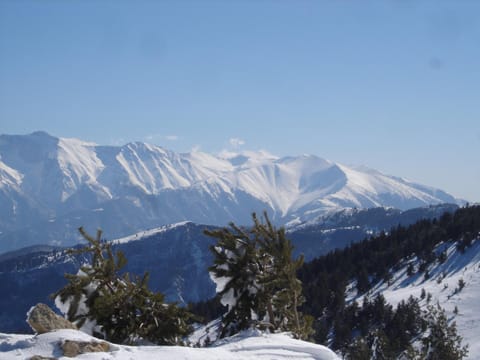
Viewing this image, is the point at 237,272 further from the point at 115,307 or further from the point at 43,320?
the point at 43,320

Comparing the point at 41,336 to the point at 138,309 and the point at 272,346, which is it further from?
the point at 272,346

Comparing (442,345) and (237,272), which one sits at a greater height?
(237,272)

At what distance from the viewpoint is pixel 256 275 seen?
15.8 metres

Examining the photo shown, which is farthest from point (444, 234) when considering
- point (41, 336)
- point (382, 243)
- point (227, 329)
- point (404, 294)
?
point (41, 336)

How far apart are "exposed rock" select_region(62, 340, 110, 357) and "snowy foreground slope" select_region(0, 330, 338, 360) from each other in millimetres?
150

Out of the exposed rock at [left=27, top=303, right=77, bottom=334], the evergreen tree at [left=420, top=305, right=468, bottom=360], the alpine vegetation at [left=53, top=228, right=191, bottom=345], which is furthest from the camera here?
the evergreen tree at [left=420, top=305, right=468, bottom=360]

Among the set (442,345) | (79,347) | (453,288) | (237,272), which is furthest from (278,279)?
(453,288)

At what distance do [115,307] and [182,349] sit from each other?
3624 millimetres

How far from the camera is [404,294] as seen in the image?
80625 millimetres

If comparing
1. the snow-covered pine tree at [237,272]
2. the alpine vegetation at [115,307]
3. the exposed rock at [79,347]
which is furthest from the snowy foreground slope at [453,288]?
the exposed rock at [79,347]

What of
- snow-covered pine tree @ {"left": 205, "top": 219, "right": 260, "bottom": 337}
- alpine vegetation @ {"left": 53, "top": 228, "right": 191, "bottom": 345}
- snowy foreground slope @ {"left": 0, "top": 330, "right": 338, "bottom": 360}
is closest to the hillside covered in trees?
snow-covered pine tree @ {"left": 205, "top": 219, "right": 260, "bottom": 337}

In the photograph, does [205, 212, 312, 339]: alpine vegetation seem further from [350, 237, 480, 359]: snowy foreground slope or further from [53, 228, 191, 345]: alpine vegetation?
[350, 237, 480, 359]: snowy foreground slope

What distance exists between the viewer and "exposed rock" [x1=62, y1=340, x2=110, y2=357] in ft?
35.8

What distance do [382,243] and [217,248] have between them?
12478cm
